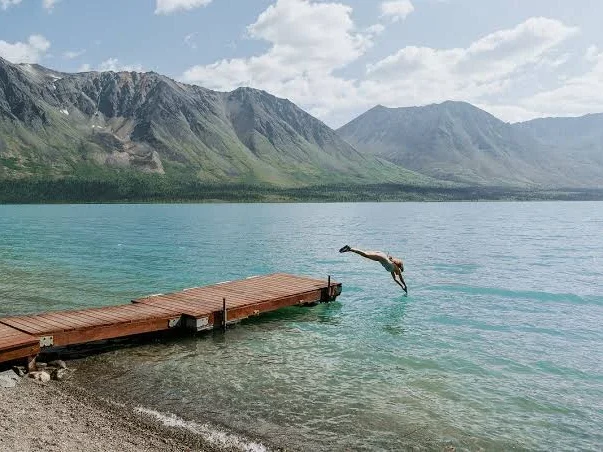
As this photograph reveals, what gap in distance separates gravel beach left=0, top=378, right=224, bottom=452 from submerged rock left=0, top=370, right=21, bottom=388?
43 centimetres

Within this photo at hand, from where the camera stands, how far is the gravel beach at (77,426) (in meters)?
12.8

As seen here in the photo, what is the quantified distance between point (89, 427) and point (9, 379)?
16.9 ft

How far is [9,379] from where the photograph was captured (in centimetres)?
1717

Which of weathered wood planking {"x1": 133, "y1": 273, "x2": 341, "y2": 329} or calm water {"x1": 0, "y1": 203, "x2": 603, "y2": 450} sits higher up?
weathered wood planking {"x1": 133, "y1": 273, "x2": 341, "y2": 329}

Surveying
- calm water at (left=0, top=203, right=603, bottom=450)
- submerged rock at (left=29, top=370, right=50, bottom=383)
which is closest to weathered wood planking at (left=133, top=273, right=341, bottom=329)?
calm water at (left=0, top=203, right=603, bottom=450)

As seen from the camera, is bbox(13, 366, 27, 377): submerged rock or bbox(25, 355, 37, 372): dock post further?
bbox(25, 355, 37, 372): dock post

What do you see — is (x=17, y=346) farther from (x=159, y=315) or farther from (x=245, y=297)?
(x=245, y=297)

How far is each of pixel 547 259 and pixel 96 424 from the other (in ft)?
199

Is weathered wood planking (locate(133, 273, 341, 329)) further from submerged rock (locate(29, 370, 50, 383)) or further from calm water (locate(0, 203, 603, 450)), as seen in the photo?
submerged rock (locate(29, 370, 50, 383))

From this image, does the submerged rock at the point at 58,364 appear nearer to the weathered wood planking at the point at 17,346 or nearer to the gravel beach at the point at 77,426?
the weathered wood planking at the point at 17,346

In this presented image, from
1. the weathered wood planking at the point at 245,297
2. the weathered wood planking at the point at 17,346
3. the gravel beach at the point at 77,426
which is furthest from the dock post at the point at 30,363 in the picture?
the weathered wood planking at the point at 245,297

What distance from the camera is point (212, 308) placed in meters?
25.6

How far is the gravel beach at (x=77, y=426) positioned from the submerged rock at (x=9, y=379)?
1.42ft

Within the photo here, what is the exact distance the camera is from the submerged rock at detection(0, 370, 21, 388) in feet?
54.6
